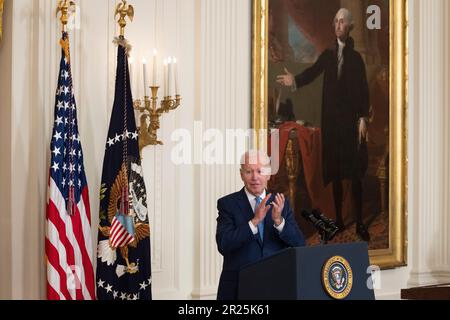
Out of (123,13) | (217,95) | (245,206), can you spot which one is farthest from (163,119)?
(245,206)

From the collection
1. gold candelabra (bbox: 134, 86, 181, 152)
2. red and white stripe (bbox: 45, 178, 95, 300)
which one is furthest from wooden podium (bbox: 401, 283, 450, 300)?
red and white stripe (bbox: 45, 178, 95, 300)

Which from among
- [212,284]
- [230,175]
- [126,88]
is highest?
[126,88]

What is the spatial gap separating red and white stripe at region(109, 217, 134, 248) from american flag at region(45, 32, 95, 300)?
26 centimetres

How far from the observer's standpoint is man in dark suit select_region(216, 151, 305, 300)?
659 cm

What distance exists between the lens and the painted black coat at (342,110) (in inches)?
408

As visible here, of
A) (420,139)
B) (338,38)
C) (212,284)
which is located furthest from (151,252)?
(420,139)

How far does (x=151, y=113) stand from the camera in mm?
8250

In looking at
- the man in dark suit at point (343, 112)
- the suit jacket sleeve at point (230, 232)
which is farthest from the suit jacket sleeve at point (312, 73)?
the suit jacket sleeve at point (230, 232)

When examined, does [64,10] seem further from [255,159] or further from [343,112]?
[343,112]

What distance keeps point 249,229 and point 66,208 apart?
1.77 meters

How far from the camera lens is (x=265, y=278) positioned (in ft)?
18.3

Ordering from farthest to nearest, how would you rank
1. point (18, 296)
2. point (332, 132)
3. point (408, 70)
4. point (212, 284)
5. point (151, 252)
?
1. point (408, 70)
2. point (332, 132)
3. point (212, 284)
4. point (151, 252)
5. point (18, 296)

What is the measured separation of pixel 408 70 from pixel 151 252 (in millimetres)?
4720
